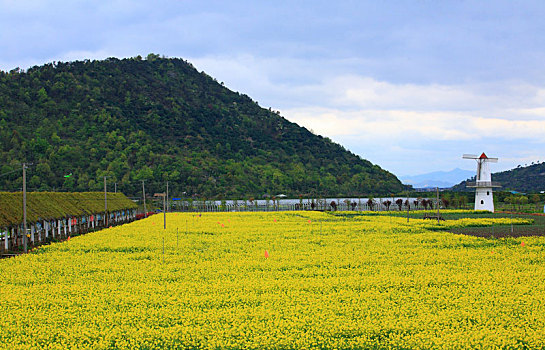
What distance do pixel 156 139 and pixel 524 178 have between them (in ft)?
378

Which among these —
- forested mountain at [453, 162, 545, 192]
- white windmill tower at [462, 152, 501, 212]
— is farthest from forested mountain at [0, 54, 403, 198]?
white windmill tower at [462, 152, 501, 212]

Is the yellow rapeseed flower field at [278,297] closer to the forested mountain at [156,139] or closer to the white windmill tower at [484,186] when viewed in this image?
the white windmill tower at [484,186]

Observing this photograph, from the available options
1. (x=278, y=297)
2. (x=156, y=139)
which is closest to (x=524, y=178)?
(x=156, y=139)

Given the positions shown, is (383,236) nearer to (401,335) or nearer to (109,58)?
(401,335)

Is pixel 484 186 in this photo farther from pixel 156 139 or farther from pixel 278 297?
pixel 156 139

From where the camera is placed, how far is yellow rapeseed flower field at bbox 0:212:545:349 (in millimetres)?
14445

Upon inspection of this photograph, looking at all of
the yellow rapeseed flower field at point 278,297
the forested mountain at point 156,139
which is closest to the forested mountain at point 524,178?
the forested mountain at point 156,139

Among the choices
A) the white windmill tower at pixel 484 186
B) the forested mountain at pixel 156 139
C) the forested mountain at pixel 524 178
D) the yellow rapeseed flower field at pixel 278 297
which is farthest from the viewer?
the forested mountain at pixel 524 178

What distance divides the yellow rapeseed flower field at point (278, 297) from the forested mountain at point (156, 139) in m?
64.3

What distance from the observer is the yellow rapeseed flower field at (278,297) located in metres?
14.4

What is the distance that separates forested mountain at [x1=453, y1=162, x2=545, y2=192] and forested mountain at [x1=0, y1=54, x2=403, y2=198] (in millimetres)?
37416

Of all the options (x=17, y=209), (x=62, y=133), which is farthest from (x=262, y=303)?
(x=62, y=133)

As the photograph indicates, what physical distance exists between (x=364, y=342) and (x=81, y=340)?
7.92 m

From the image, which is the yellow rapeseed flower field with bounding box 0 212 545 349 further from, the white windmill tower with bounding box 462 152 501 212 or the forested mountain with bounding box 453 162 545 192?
the forested mountain with bounding box 453 162 545 192
